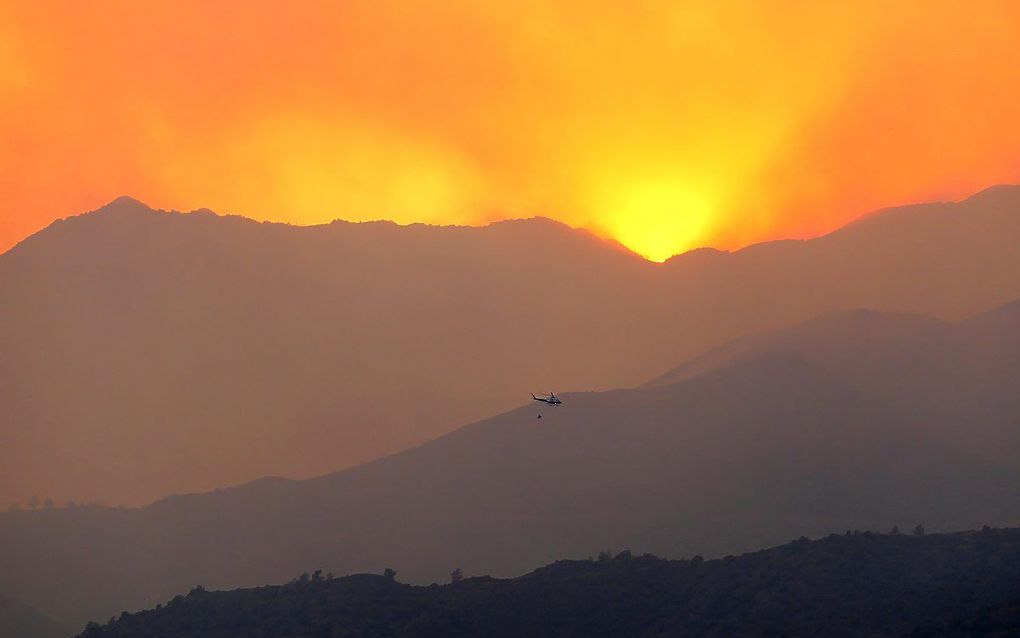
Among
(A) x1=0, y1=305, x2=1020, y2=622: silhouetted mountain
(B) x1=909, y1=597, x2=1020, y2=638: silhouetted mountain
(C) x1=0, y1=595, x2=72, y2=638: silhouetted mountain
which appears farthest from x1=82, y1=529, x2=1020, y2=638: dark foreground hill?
(C) x1=0, y1=595, x2=72, y2=638: silhouetted mountain

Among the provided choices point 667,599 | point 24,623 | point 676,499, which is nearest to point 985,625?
point 667,599

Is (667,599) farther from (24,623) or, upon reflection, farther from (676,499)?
(24,623)

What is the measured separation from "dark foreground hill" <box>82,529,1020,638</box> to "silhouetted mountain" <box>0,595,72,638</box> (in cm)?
4652

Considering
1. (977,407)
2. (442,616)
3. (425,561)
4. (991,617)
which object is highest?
(977,407)

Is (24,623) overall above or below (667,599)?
above

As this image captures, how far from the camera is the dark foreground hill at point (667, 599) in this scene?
107 metres

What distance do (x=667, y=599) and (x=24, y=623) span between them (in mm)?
97091

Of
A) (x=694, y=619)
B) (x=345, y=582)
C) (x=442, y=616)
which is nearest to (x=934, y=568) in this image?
(x=694, y=619)

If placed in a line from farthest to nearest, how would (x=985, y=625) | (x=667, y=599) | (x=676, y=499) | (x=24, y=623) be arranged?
(x=676, y=499) < (x=24, y=623) < (x=667, y=599) < (x=985, y=625)

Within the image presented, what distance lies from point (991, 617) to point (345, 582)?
64.9m

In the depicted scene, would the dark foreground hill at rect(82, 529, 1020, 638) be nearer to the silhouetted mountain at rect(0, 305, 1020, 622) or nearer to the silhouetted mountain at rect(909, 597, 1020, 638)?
the silhouetted mountain at rect(909, 597, 1020, 638)

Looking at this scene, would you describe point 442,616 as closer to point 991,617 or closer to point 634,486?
point 991,617

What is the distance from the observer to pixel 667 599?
12119 cm

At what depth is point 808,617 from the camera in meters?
109
